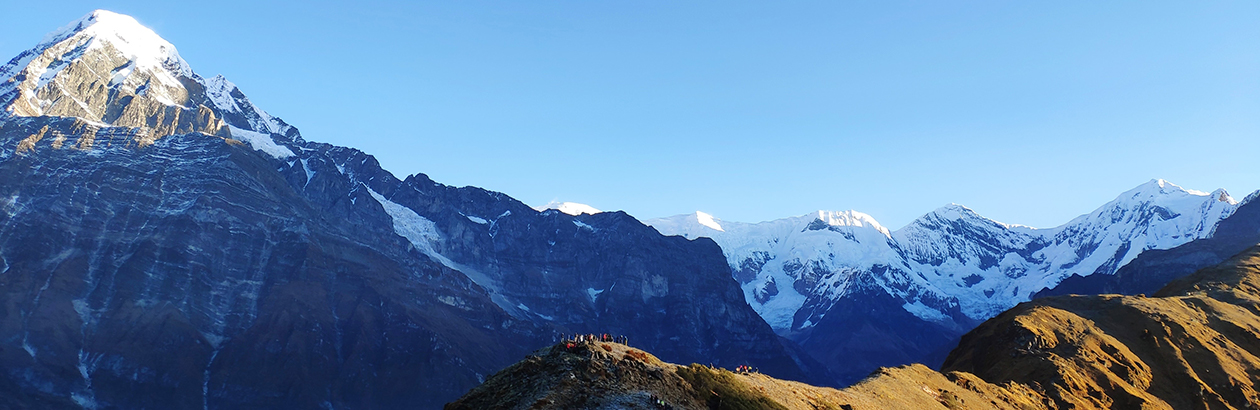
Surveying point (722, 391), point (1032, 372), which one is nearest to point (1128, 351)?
point (1032, 372)

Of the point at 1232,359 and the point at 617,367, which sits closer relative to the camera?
the point at 617,367

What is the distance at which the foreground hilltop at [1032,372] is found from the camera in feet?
232

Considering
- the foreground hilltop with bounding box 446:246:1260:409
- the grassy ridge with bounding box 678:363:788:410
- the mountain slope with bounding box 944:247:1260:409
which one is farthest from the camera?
the mountain slope with bounding box 944:247:1260:409

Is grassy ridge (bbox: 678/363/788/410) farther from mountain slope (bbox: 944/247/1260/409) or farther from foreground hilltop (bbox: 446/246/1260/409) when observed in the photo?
mountain slope (bbox: 944/247/1260/409)

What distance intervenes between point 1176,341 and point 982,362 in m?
32.7

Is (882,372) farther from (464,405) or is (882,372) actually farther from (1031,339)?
(464,405)

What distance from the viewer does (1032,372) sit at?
450 feet

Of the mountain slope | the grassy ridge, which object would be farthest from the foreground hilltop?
the mountain slope

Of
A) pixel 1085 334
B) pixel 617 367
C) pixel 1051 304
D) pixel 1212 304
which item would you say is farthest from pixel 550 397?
pixel 1212 304

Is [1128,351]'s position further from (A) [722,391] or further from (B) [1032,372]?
(A) [722,391]

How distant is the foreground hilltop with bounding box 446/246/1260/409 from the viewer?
2778 inches

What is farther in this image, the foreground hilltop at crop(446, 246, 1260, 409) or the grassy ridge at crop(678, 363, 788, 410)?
the grassy ridge at crop(678, 363, 788, 410)

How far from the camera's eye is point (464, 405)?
2830 inches

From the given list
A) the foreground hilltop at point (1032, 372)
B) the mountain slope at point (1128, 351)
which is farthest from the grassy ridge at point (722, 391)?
the mountain slope at point (1128, 351)
